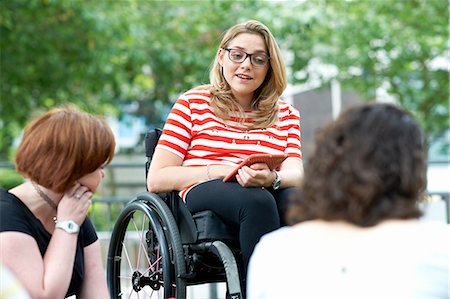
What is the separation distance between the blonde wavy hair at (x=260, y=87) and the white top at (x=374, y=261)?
5.27ft

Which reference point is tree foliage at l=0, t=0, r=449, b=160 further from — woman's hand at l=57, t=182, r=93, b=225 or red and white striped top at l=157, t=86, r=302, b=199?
woman's hand at l=57, t=182, r=93, b=225

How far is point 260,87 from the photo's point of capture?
11.8 feet

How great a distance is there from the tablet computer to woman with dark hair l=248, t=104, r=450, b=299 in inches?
49.3

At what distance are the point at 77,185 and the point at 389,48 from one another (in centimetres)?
A: 801

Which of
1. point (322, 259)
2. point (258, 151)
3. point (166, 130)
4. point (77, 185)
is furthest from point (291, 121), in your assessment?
point (322, 259)

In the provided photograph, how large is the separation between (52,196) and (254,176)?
90 centimetres

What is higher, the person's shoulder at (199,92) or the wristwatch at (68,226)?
the person's shoulder at (199,92)

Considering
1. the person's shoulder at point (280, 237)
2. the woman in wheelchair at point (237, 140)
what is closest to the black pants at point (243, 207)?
the woman in wheelchair at point (237, 140)

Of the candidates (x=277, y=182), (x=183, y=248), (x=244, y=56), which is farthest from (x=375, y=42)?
(x=183, y=248)

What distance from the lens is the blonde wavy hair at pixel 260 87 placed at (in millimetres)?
3477

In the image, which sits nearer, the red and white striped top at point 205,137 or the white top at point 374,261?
the white top at point 374,261

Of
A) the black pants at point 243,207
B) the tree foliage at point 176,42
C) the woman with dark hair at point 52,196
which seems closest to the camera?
the woman with dark hair at point 52,196

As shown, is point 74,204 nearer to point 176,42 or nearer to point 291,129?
point 291,129

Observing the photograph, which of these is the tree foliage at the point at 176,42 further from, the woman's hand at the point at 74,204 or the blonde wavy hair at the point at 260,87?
the woman's hand at the point at 74,204
